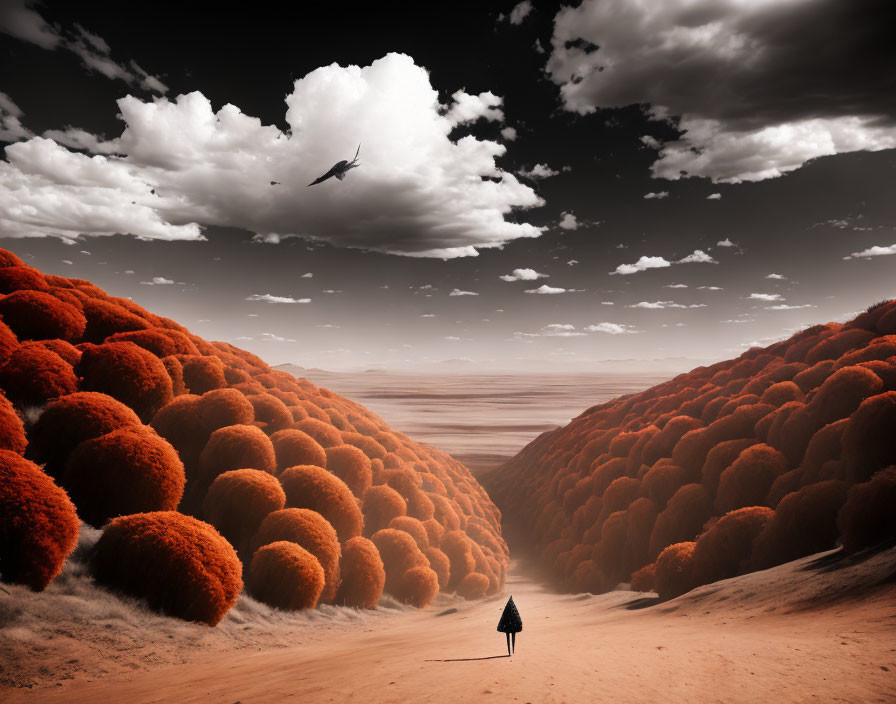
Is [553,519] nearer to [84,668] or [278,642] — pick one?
[278,642]

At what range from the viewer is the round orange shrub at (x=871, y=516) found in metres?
10.3

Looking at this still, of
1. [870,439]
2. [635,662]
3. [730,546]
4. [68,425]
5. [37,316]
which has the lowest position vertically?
[730,546]

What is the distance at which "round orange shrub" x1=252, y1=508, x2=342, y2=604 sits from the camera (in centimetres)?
1398

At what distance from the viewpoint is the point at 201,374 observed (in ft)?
60.4

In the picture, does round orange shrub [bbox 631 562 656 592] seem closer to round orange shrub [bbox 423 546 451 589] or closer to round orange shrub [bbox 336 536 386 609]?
round orange shrub [bbox 423 546 451 589]

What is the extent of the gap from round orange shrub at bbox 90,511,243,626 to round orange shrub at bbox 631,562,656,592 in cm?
1628

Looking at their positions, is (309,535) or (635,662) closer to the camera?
(635,662)

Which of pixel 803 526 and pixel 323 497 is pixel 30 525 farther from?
pixel 803 526

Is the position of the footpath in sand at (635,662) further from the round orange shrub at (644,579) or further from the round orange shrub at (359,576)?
the round orange shrub at (644,579)

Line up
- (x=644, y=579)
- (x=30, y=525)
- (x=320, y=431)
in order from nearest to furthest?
(x=30, y=525) → (x=644, y=579) → (x=320, y=431)

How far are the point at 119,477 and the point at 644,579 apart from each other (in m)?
19.8

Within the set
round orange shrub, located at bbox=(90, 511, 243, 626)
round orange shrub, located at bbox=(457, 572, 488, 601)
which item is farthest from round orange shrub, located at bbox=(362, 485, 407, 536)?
round orange shrub, located at bbox=(90, 511, 243, 626)

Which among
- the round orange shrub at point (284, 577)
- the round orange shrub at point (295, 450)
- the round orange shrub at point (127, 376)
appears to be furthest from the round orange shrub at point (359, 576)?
the round orange shrub at point (127, 376)

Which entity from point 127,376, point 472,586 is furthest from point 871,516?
point 127,376
